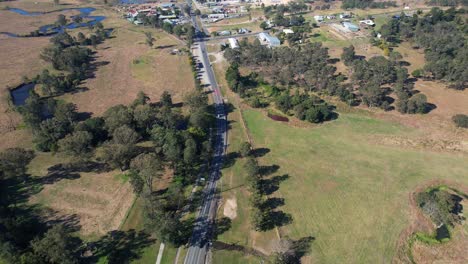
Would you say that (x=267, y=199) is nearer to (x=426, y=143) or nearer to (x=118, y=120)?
(x=118, y=120)

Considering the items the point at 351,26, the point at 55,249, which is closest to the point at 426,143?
the point at 55,249

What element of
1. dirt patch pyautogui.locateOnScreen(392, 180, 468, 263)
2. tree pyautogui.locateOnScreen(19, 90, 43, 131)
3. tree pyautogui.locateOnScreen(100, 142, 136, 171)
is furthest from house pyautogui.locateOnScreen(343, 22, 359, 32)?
tree pyautogui.locateOnScreen(19, 90, 43, 131)

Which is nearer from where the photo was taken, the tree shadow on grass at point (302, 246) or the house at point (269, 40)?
the tree shadow on grass at point (302, 246)

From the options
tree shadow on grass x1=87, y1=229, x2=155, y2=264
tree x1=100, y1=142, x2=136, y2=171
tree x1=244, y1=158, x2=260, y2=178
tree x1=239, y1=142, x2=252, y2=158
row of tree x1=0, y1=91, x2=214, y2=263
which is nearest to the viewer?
row of tree x1=0, y1=91, x2=214, y2=263

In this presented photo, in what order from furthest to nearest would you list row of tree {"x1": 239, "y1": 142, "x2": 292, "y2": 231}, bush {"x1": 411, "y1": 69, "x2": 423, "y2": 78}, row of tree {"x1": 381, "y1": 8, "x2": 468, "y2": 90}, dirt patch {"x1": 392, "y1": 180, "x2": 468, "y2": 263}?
1. bush {"x1": 411, "y1": 69, "x2": 423, "y2": 78}
2. row of tree {"x1": 381, "y1": 8, "x2": 468, "y2": 90}
3. row of tree {"x1": 239, "y1": 142, "x2": 292, "y2": 231}
4. dirt patch {"x1": 392, "y1": 180, "x2": 468, "y2": 263}

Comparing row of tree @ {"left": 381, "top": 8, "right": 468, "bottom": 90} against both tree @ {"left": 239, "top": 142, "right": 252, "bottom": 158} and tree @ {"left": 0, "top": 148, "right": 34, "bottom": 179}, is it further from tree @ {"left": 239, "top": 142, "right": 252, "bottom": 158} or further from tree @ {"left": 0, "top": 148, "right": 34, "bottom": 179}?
tree @ {"left": 0, "top": 148, "right": 34, "bottom": 179}

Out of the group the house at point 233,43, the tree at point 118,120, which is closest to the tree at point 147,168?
the tree at point 118,120

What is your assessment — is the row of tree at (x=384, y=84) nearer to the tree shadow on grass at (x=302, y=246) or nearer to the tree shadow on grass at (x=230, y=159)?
the tree shadow on grass at (x=230, y=159)
